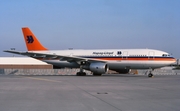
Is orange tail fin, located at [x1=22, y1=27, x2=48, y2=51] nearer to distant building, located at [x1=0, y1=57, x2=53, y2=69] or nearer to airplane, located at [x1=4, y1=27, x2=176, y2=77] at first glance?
airplane, located at [x1=4, y1=27, x2=176, y2=77]

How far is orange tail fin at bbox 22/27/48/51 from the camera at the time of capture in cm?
4006

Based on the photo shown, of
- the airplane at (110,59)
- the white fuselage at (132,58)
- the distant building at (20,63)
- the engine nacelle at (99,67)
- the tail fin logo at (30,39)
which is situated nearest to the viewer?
the white fuselage at (132,58)

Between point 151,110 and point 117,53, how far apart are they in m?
25.2

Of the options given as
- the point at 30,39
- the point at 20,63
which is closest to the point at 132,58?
the point at 30,39

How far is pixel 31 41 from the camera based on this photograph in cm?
4003

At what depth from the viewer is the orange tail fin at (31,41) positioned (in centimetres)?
4006

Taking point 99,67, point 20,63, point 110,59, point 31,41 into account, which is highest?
point 31,41

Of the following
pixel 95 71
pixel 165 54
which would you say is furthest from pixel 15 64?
pixel 165 54

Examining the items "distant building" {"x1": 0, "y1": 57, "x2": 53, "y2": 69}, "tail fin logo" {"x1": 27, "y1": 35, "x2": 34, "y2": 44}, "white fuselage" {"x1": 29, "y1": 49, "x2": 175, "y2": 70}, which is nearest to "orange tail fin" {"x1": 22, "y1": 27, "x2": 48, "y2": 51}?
"tail fin logo" {"x1": 27, "y1": 35, "x2": 34, "y2": 44}

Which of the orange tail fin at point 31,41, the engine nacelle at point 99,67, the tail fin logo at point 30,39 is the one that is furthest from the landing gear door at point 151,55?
the tail fin logo at point 30,39

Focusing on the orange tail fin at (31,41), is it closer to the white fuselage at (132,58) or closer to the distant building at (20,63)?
the white fuselage at (132,58)

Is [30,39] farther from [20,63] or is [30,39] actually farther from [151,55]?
[20,63]

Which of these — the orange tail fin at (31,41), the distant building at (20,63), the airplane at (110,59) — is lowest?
the distant building at (20,63)

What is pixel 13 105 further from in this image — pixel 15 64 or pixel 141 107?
pixel 15 64
